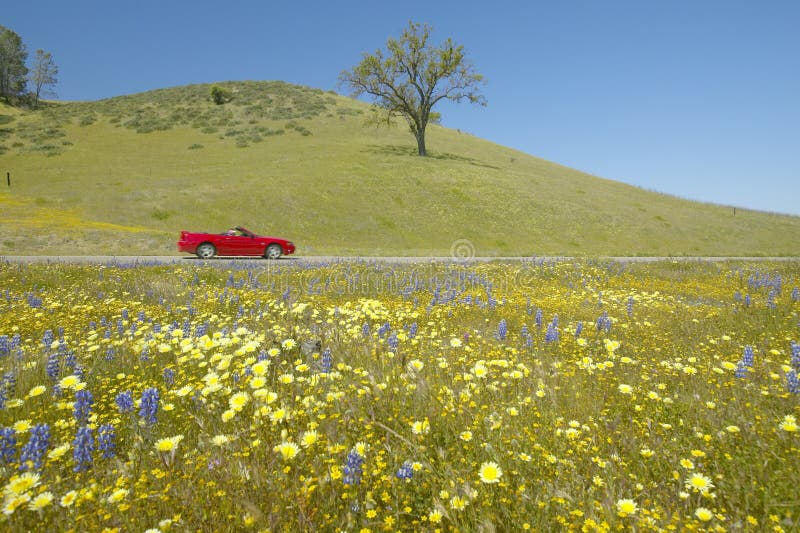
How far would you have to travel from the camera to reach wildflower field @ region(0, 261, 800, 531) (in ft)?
7.01

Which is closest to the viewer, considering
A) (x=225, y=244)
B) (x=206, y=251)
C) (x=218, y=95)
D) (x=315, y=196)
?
(x=206, y=251)

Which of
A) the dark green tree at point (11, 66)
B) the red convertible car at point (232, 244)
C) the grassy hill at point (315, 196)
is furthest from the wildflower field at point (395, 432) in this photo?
the dark green tree at point (11, 66)

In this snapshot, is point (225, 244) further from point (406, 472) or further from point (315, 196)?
point (406, 472)

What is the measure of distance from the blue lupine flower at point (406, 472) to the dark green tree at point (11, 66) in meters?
113

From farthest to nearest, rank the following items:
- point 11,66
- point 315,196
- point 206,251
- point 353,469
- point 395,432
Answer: point 11,66
point 315,196
point 206,251
point 395,432
point 353,469

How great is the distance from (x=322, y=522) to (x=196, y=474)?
96 cm

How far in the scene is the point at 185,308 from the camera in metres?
6.82

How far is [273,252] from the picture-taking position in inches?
836

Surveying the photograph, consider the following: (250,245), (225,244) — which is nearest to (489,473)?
(250,245)

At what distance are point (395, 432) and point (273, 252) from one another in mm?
19998

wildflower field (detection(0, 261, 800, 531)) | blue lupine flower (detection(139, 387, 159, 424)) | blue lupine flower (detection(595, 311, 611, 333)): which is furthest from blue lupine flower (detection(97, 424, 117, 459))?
blue lupine flower (detection(595, 311, 611, 333))

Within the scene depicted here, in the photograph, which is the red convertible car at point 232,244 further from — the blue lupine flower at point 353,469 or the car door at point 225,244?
the blue lupine flower at point 353,469

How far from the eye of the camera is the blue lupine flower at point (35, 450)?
7.54 ft

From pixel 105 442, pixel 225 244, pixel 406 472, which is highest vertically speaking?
pixel 406 472
